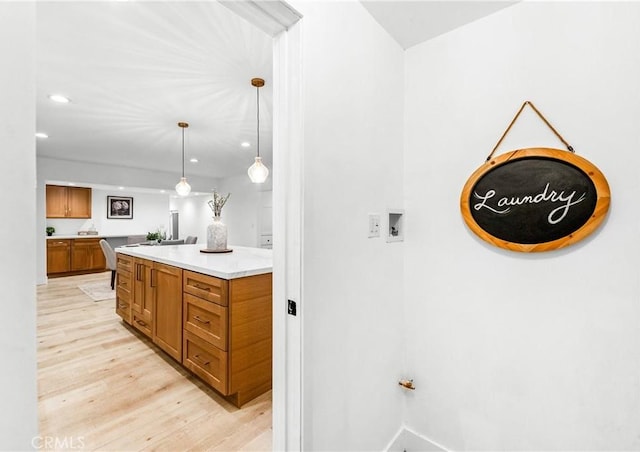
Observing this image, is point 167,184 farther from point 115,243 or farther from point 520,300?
point 520,300

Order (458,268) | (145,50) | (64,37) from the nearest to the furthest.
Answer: (458,268) < (64,37) < (145,50)

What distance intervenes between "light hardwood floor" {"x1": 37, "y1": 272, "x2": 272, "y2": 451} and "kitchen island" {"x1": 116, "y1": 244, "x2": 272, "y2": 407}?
0.49 ft

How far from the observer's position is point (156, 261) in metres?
2.69

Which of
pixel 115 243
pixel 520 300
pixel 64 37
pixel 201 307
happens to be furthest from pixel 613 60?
pixel 115 243

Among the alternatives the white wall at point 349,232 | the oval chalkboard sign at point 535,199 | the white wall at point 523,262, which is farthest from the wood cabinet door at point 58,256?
the oval chalkboard sign at point 535,199

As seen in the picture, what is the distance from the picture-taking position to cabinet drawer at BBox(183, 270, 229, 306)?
195 centimetres

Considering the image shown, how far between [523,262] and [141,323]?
3.32 meters

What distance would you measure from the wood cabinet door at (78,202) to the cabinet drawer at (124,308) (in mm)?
5326

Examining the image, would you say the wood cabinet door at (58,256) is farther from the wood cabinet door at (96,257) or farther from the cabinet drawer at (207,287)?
the cabinet drawer at (207,287)

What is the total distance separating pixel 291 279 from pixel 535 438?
1331mm

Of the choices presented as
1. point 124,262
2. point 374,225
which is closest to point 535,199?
point 374,225

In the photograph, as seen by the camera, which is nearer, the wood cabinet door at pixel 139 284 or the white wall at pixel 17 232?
the white wall at pixel 17 232

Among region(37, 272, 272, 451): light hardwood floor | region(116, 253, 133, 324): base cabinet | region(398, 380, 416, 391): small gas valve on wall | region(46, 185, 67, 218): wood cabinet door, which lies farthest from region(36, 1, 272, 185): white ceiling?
region(46, 185, 67, 218): wood cabinet door

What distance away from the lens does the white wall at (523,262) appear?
116cm
